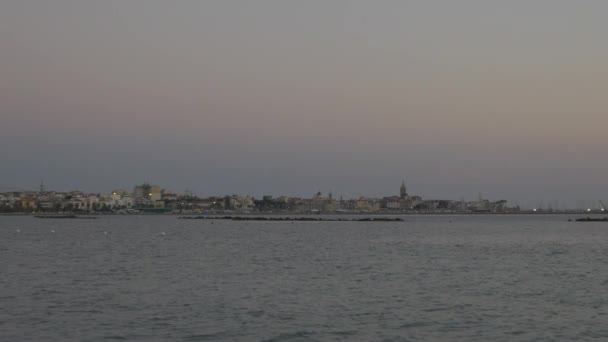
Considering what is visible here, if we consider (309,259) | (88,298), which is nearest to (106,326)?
(88,298)

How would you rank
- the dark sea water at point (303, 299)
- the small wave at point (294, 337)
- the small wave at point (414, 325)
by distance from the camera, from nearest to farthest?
the small wave at point (294, 337) → the dark sea water at point (303, 299) → the small wave at point (414, 325)

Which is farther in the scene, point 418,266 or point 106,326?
point 418,266

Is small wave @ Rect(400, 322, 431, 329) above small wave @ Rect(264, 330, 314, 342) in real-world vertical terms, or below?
above

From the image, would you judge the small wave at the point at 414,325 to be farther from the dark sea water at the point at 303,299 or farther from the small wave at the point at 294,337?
the small wave at the point at 294,337

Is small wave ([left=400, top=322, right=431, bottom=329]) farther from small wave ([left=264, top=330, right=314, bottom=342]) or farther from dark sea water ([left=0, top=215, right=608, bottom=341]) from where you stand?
small wave ([left=264, top=330, right=314, bottom=342])

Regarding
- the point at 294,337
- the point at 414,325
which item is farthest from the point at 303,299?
the point at 294,337

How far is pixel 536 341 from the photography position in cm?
1777

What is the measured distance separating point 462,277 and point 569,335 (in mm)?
13620

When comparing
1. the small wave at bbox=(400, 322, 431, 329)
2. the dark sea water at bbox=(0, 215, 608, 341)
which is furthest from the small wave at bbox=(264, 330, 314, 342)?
the small wave at bbox=(400, 322, 431, 329)

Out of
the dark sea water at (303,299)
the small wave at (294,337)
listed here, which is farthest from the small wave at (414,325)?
the small wave at (294,337)

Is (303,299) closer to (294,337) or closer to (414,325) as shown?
(414,325)

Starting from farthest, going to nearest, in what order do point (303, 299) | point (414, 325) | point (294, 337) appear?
point (303, 299) → point (414, 325) → point (294, 337)

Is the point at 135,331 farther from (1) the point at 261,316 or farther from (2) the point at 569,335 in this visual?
(2) the point at 569,335

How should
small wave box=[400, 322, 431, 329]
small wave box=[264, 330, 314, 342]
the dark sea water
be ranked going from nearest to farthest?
small wave box=[264, 330, 314, 342], the dark sea water, small wave box=[400, 322, 431, 329]
